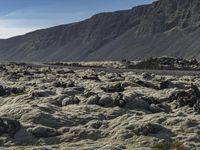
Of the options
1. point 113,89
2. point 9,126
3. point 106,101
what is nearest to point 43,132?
point 9,126

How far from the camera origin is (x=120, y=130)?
118 ft

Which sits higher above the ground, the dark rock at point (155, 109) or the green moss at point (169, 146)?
the dark rock at point (155, 109)

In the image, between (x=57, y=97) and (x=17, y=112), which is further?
(x=57, y=97)

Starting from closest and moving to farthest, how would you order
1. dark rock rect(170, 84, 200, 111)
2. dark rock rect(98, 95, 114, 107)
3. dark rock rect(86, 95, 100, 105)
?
dark rock rect(170, 84, 200, 111)
dark rock rect(98, 95, 114, 107)
dark rock rect(86, 95, 100, 105)

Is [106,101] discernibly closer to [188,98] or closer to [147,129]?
[188,98]

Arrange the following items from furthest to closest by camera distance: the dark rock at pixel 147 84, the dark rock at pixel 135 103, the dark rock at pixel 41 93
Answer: the dark rock at pixel 147 84 → the dark rock at pixel 41 93 → the dark rock at pixel 135 103

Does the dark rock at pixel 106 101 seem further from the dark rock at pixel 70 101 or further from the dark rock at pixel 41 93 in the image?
the dark rock at pixel 41 93

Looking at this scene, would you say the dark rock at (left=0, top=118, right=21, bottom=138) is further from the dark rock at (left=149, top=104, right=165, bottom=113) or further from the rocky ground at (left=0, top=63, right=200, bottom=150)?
the dark rock at (left=149, top=104, right=165, bottom=113)

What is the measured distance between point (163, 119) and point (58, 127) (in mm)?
8962

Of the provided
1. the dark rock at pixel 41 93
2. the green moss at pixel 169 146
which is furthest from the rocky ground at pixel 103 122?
the dark rock at pixel 41 93

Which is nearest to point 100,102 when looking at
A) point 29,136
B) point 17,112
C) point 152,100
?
point 152,100

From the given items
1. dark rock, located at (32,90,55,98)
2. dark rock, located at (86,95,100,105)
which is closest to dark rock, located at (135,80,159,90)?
dark rock, located at (32,90,55,98)

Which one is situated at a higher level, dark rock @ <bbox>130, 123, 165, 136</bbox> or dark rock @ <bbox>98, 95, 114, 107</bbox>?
dark rock @ <bbox>98, 95, 114, 107</bbox>

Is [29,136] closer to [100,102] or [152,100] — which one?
[100,102]
